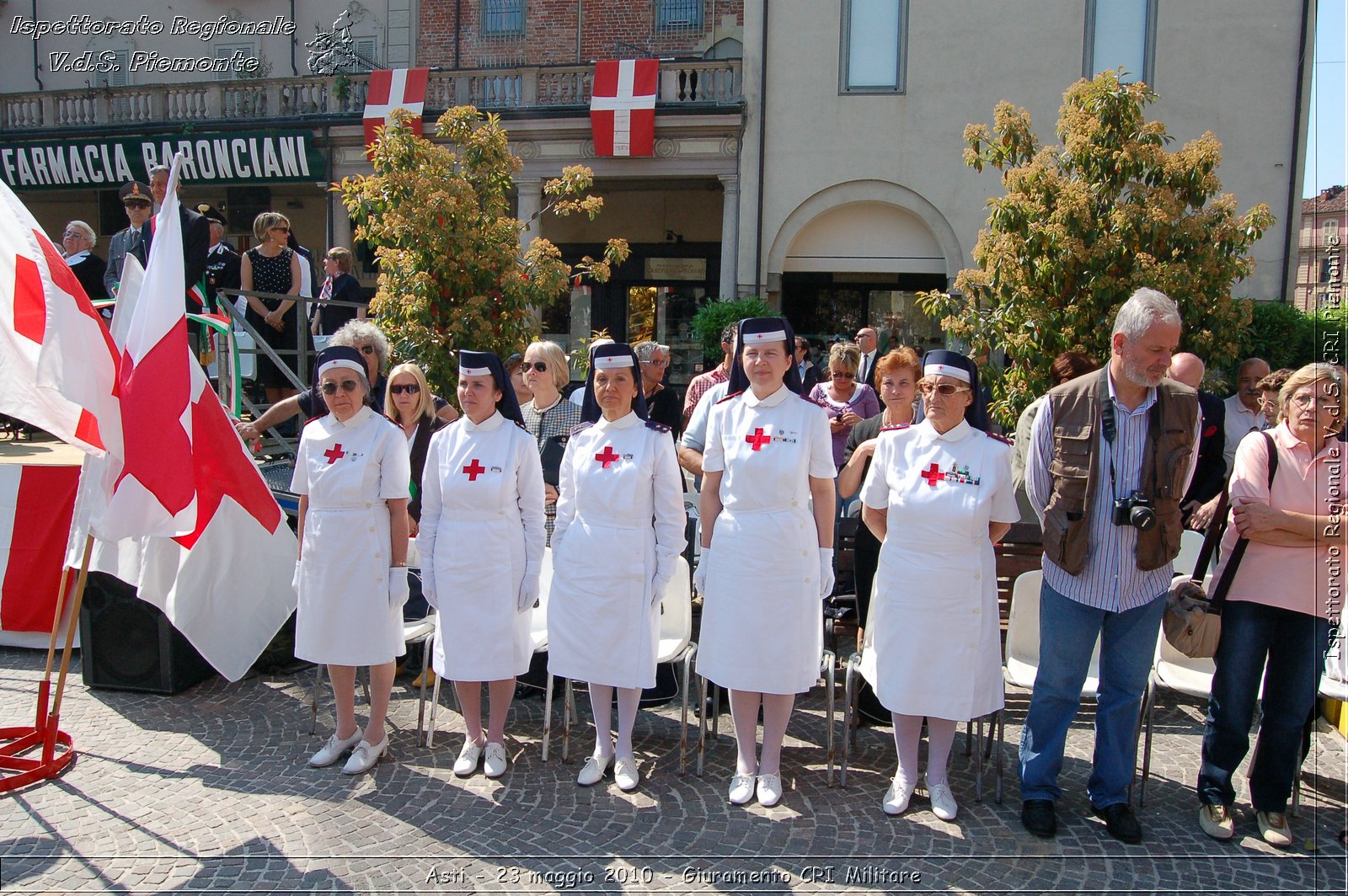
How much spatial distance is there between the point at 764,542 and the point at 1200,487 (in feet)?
6.97

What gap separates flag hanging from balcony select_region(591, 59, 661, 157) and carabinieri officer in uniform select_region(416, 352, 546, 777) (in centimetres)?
1183

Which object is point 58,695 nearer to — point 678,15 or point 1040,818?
point 1040,818

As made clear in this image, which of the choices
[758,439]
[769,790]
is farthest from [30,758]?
[758,439]

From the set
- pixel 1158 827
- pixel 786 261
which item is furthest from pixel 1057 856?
pixel 786 261

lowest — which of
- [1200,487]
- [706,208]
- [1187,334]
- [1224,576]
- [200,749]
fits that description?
[200,749]

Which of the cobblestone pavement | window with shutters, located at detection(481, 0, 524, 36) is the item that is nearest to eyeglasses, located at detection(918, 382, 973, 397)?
the cobblestone pavement

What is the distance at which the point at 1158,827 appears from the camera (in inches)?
169

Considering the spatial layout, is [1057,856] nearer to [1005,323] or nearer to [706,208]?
[1005,323]

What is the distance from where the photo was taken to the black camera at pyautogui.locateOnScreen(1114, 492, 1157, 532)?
157 inches

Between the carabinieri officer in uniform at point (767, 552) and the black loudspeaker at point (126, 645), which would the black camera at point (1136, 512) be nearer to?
the carabinieri officer in uniform at point (767, 552)

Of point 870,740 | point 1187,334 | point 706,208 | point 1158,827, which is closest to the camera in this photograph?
point 1158,827

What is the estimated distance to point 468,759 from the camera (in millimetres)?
4809

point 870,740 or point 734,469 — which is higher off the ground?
point 734,469

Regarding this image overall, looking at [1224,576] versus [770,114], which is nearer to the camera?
[1224,576]
